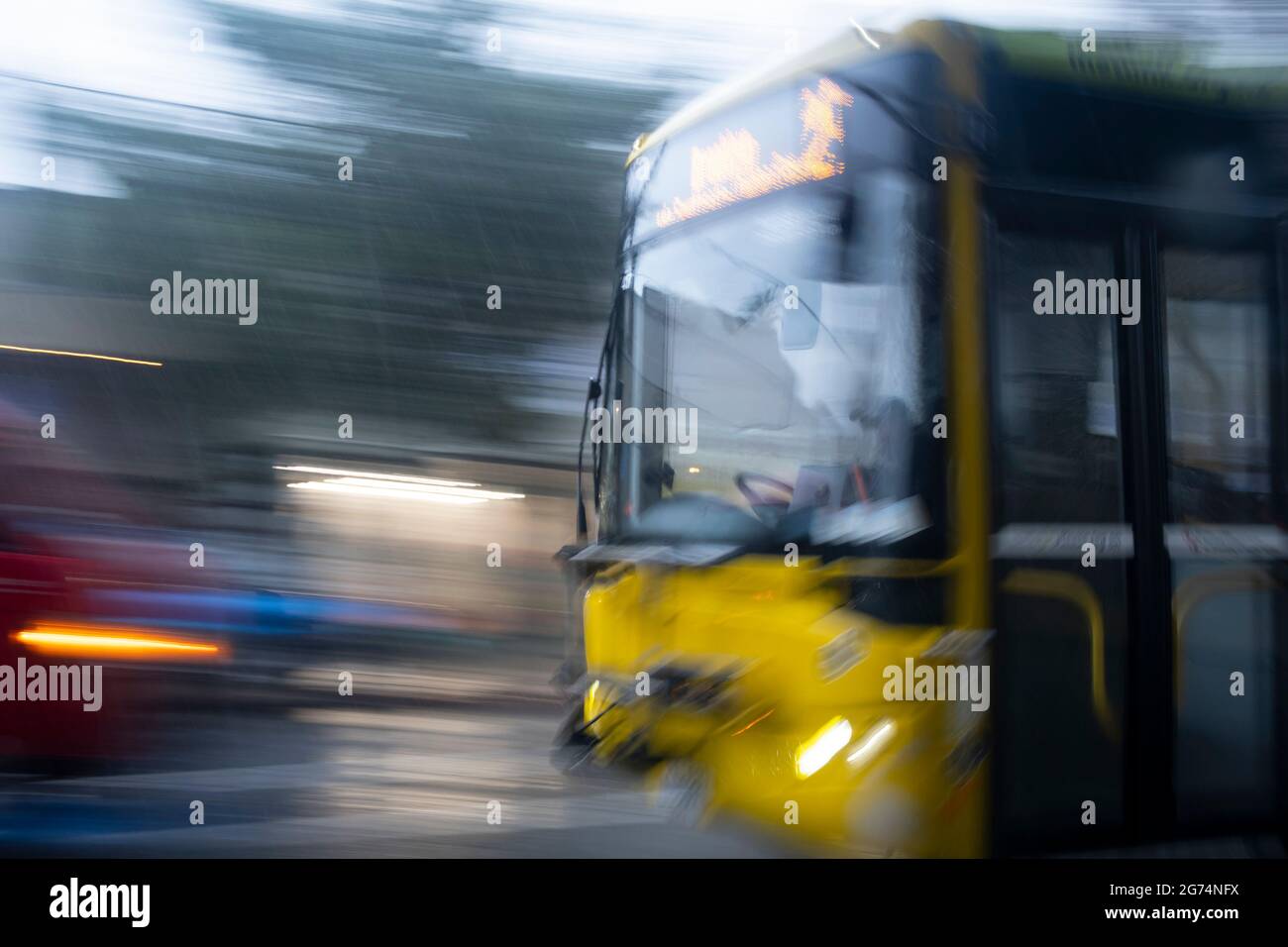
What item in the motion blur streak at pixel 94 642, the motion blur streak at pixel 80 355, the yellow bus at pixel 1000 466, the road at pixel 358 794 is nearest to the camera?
the yellow bus at pixel 1000 466

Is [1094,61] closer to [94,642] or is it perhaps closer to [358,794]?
[94,642]

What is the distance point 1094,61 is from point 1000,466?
49.0 inches

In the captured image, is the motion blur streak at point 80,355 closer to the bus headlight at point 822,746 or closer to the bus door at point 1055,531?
the bus headlight at point 822,746

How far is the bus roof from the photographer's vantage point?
10.6 feet

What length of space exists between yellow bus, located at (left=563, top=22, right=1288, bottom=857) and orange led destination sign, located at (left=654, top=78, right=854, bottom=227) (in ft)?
0.05

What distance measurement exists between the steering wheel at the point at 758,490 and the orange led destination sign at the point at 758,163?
2.93 feet

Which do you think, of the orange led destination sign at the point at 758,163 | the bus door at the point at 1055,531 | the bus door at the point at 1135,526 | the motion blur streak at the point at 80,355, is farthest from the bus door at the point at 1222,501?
the motion blur streak at the point at 80,355

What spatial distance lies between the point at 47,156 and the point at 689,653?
133 inches

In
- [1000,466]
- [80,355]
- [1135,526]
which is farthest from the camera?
[80,355]

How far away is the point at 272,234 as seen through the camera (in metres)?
5.32

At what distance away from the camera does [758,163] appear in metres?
3.62

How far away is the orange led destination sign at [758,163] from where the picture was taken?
3.38 meters

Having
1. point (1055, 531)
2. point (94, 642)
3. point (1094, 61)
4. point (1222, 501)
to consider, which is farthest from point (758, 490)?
point (94, 642)
